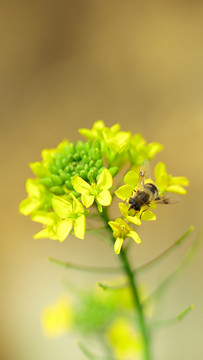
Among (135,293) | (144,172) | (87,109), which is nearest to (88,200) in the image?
(144,172)

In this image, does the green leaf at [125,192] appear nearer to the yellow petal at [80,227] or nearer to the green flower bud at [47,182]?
the yellow petal at [80,227]

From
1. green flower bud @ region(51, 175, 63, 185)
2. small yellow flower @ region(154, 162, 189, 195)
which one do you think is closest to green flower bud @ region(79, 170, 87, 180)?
green flower bud @ region(51, 175, 63, 185)

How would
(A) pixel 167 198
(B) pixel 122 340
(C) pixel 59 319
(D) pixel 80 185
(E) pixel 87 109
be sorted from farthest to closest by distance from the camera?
(E) pixel 87 109, (C) pixel 59 319, (B) pixel 122 340, (A) pixel 167 198, (D) pixel 80 185

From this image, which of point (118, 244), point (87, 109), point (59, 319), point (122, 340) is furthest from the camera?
point (87, 109)

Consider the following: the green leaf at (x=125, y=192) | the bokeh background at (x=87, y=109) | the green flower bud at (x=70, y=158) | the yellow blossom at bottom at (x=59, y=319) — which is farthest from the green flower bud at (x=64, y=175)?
the bokeh background at (x=87, y=109)

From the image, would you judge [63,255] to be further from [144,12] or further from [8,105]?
[144,12]

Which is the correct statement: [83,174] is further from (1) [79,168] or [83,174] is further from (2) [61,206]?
(2) [61,206]
